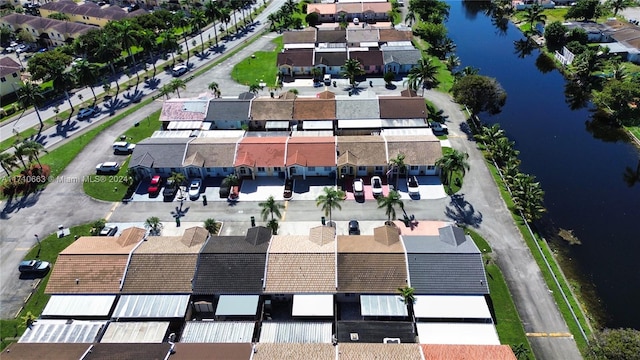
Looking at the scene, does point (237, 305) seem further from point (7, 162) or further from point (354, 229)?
point (7, 162)

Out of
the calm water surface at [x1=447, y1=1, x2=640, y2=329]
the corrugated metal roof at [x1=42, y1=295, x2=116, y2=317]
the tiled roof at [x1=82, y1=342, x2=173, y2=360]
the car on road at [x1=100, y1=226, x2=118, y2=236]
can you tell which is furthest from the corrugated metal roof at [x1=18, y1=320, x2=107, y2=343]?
the calm water surface at [x1=447, y1=1, x2=640, y2=329]

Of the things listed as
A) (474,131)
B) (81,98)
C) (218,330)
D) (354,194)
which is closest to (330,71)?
(474,131)

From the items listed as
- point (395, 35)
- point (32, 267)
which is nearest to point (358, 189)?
point (32, 267)

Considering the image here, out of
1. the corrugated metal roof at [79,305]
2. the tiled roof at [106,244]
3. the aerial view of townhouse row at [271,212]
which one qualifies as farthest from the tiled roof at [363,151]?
the corrugated metal roof at [79,305]

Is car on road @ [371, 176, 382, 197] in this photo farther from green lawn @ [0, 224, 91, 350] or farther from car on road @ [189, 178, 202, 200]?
green lawn @ [0, 224, 91, 350]

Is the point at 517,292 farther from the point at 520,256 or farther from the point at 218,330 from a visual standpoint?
the point at 218,330
